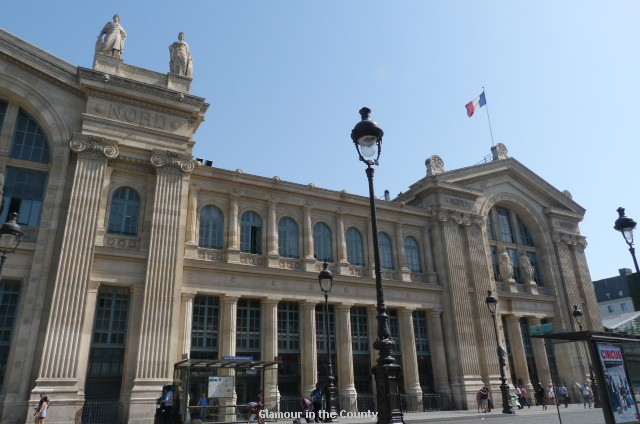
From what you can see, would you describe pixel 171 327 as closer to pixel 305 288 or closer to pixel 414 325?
pixel 305 288

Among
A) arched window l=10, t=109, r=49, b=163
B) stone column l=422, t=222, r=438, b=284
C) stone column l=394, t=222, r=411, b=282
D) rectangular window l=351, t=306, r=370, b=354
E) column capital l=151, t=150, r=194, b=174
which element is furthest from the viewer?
stone column l=422, t=222, r=438, b=284

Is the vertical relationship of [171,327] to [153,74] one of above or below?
below

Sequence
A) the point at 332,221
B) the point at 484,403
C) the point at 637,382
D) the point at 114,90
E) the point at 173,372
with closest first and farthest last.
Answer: the point at 637,382
the point at 173,372
the point at 114,90
the point at 484,403
the point at 332,221

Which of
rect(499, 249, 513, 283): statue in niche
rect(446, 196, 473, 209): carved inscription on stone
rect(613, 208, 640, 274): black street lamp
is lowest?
rect(613, 208, 640, 274): black street lamp

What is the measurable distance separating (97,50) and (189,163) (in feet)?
23.7

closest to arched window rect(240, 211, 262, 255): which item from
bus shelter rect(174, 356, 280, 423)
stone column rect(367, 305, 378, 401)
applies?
bus shelter rect(174, 356, 280, 423)

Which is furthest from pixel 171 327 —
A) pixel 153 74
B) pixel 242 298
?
pixel 153 74

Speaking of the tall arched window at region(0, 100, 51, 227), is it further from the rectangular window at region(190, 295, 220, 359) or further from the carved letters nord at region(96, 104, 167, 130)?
the rectangular window at region(190, 295, 220, 359)

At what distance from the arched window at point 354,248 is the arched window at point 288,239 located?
3.42 metres

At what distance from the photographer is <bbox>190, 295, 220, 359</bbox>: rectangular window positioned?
2110cm

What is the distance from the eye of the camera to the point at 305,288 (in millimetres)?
24266

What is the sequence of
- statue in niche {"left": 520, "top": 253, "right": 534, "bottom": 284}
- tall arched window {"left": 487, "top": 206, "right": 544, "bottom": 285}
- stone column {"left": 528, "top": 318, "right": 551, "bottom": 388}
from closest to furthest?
stone column {"left": 528, "top": 318, "right": 551, "bottom": 388} < tall arched window {"left": 487, "top": 206, "right": 544, "bottom": 285} < statue in niche {"left": 520, "top": 253, "right": 534, "bottom": 284}

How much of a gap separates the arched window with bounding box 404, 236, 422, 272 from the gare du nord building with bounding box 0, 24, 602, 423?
11 centimetres

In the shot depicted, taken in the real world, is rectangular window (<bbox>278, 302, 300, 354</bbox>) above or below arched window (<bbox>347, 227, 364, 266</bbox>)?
below
